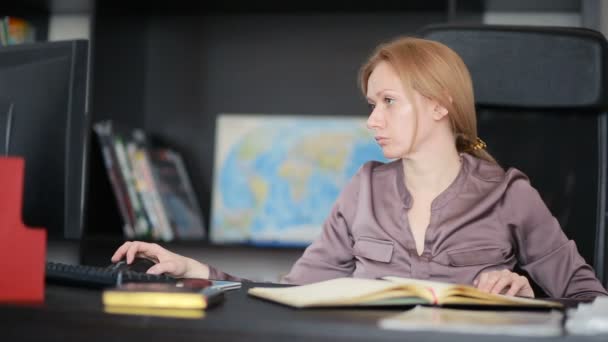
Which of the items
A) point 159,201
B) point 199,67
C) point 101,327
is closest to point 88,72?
point 101,327

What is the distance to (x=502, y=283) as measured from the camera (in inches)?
44.1

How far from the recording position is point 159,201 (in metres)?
2.56

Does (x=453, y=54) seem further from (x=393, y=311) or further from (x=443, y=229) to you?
(x=393, y=311)

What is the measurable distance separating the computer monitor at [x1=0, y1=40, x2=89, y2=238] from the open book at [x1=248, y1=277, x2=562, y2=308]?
0.33 m

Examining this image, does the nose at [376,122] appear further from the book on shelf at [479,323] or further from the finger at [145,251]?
the book on shelf at [479,323]

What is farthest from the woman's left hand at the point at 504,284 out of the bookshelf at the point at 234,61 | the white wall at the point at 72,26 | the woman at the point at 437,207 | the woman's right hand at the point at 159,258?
the white wall at the point at 72,26

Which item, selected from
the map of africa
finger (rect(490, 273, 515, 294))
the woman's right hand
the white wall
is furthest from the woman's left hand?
the white wall

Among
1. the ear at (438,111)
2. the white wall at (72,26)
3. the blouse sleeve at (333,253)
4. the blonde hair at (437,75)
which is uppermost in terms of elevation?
the white wall at (72,26)

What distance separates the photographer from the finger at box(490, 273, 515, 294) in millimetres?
1115

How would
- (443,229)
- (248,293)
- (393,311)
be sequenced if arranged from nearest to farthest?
(393,311)
(248,293)
(443,229)

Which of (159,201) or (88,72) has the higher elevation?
(88,72)

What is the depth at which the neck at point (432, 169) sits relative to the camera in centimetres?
144

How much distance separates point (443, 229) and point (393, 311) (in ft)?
1.96

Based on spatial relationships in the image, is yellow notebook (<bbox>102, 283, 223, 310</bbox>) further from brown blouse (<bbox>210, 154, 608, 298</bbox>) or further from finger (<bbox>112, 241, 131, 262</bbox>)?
brown blouse (<bbox>210, 154, 608, 298</bbox>)
